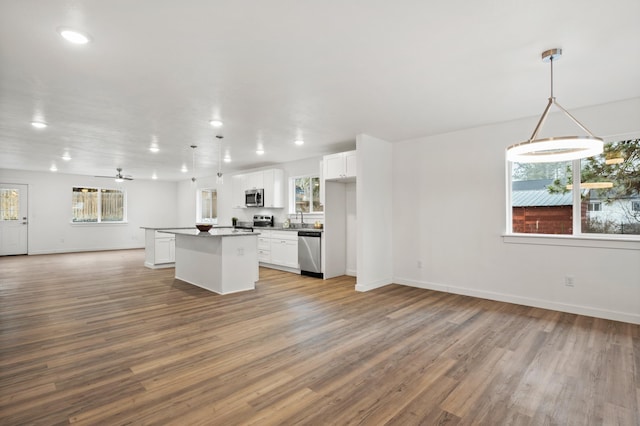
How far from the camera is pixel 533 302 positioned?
430 cm

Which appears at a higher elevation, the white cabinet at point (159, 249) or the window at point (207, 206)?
the window at point (207, 206)

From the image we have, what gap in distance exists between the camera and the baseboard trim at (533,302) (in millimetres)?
3725

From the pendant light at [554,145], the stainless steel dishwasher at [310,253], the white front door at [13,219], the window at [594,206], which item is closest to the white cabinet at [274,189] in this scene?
the stainless steel dishwasher at [310,253]

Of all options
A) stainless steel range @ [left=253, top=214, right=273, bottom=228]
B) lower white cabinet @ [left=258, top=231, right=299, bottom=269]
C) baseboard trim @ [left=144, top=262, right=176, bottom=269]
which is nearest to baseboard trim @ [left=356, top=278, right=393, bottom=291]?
lower white cabinet @ [left=258, top=231, right=299, bottom=269]

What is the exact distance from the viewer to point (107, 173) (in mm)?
9898

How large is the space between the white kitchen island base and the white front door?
24.2 feet

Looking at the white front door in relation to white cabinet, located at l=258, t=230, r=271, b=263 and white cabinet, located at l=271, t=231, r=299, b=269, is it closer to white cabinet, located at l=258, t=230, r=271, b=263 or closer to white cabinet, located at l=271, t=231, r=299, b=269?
white cabinet, located at l=258, t=230, r=271, b=263

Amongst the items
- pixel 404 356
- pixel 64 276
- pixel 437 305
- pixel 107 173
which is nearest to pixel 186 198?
pixel 107 173

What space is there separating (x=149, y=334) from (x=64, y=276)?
4478 mm

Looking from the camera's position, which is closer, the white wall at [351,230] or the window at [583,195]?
the window at [583,195]

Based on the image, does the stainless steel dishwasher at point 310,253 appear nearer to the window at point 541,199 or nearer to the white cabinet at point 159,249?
the white cabinet at point 159,249

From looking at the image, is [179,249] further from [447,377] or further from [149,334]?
[447,377]

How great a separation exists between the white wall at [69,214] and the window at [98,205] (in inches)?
6.3

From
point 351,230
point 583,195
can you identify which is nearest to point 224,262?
point 351,230
